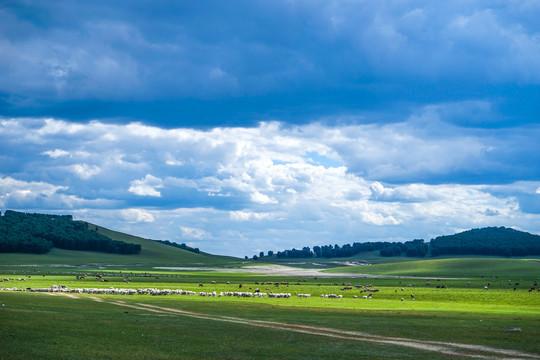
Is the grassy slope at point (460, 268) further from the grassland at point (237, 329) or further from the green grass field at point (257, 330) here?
the grassland at point (237, 329)

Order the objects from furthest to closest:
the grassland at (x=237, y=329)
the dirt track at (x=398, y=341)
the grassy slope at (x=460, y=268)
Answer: the grassy slope at (x=460, y=268), the dirt track at (x=398, y=341), the grassland at (x=237, y=329)

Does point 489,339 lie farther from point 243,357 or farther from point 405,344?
point 243,357

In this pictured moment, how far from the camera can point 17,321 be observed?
32812mm

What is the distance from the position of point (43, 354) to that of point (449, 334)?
2242 centimetres

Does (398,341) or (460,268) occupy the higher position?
(460,268)

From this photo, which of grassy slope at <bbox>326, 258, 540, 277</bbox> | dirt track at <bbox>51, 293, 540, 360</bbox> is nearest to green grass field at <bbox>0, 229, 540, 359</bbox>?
dirt track at <bbox>51, 293, 540, 360</bbox>

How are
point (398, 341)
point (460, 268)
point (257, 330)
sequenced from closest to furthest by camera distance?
point (398, 341) < point (257, 330) < point (460, 268)

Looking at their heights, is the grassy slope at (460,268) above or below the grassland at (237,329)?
above

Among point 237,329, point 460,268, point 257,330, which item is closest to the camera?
point 257,330

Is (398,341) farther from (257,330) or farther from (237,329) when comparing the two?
(237,329)

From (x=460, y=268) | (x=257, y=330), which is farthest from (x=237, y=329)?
(x=460, y=268)

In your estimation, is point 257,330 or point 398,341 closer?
point 398,341

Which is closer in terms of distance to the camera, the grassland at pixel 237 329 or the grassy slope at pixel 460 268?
the grassland at pixel 237 329

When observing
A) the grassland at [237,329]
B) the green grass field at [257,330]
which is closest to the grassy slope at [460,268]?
the green grass field at [257,330]
